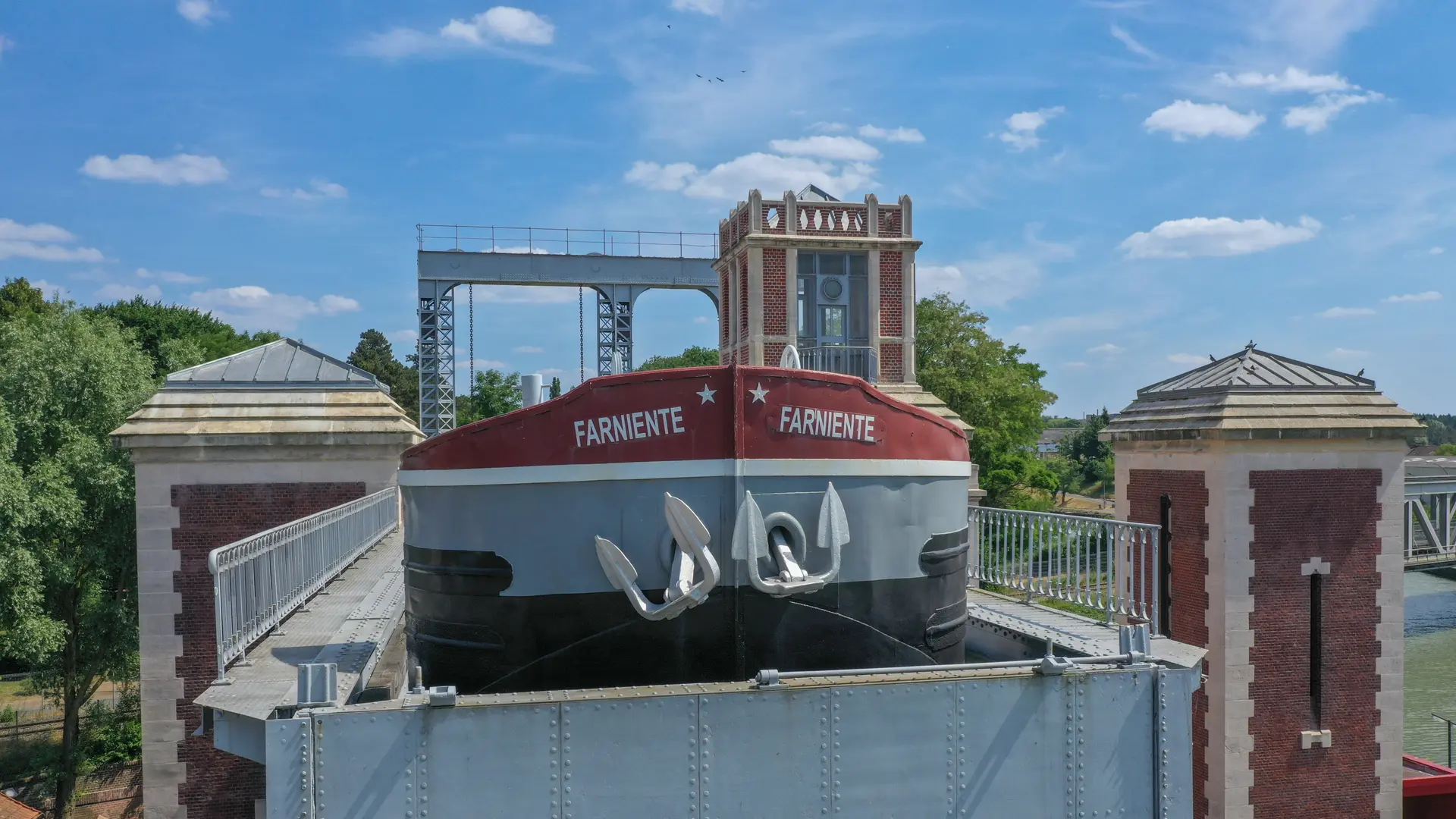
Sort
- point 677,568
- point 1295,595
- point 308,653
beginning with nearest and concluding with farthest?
point 677,568 → point 308,653 → point 1295,595

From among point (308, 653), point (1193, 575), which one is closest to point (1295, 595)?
point (1193, 575)

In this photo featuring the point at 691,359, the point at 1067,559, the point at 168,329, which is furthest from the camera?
the point at 691,359

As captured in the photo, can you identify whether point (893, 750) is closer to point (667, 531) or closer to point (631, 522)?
point (667, 531)

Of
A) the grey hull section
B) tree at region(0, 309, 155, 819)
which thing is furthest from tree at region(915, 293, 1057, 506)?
the grey hull section

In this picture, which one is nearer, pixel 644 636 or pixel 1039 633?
pixel 644 636

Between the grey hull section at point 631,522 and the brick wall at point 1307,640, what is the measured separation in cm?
775

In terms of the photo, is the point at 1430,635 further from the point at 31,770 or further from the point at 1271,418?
the point at 31,770

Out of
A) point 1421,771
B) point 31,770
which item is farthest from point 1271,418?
point 31,770

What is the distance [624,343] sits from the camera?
26.4 meters

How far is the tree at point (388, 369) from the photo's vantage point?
A: 66875mm

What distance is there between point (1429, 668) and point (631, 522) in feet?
120

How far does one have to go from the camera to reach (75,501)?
19.2 meters

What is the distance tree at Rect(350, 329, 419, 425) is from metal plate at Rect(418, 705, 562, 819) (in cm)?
6211

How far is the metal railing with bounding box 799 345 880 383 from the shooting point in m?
18.6
